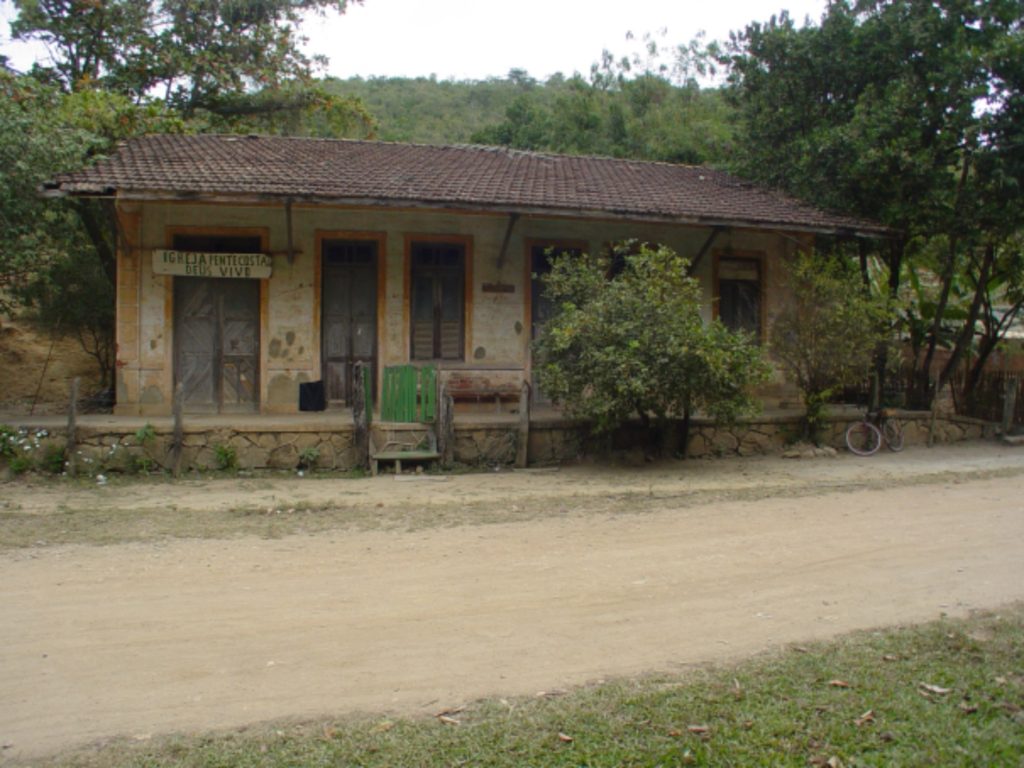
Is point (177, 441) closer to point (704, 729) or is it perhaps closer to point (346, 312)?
point (346, 312)

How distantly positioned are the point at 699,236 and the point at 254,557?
9849 millimetres

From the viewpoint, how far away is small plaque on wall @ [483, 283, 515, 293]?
531 inches

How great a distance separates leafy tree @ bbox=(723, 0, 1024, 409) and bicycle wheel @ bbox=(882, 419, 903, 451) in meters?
1.93

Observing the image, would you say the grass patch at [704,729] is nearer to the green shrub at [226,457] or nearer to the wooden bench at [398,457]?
the wooden bench at [398,457]

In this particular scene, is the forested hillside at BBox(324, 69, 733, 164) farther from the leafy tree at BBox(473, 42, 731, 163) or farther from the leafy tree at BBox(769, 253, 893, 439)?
the leafy tree at BBox(769, 253, 893, 439)

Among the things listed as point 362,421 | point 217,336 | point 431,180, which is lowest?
point 362,421

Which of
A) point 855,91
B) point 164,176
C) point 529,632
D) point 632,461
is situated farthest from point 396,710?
point 855,91

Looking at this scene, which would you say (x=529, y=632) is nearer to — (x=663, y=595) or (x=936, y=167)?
(x=663, y=595)

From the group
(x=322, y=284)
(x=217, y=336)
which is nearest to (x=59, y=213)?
Result: (x=217, y=336)

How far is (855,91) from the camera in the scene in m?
14.6

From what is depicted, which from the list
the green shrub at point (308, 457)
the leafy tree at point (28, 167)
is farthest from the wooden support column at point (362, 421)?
the leafy tree at point (28, 167)

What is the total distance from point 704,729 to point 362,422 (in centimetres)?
760

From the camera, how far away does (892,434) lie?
13.0 metres

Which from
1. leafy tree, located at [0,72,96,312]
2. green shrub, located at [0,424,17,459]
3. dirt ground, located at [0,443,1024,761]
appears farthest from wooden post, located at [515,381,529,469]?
leafy tree, located at [0,72,96,312]
